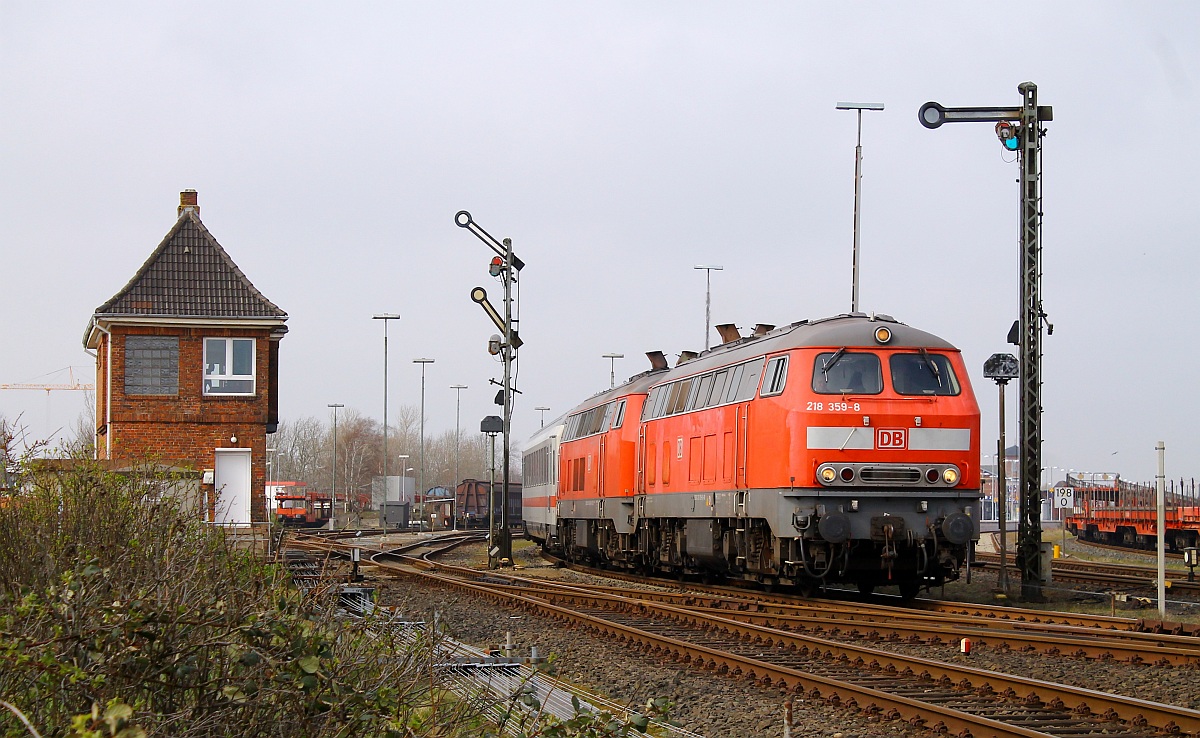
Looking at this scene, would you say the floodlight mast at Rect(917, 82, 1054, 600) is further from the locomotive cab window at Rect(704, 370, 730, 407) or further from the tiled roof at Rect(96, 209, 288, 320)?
the tiled roof at Rect(96, 209, 288, 320)

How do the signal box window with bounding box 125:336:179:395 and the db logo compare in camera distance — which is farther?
the signal box window with bounding box 125:336:179:395

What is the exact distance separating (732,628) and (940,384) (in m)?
4.68

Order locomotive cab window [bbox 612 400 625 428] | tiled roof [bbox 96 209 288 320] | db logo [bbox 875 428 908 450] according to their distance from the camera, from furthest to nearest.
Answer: tiled roof [bbox 96 209 288 320] < locomotive cab window [bbox 612 400 625 428] < db logo [bbox 875 428 908 450]

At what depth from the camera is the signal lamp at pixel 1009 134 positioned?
62.1 ft

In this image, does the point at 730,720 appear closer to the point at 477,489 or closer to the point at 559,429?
the point at 559,429

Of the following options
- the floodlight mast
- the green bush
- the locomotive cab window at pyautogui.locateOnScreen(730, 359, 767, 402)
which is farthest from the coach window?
the green bush

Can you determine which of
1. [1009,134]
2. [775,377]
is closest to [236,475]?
[775,377]

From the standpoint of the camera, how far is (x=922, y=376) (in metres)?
16.3

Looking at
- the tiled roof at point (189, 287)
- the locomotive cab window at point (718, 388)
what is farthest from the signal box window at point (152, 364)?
the locomotive cab window at point (718, 388)

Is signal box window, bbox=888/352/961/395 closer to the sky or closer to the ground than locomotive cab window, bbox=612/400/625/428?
closer to the sky

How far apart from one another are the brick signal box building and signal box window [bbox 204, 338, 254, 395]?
0.07ft

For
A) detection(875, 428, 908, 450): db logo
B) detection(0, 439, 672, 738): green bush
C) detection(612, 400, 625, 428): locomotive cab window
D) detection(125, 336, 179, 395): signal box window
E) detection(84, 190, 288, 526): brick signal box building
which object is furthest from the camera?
detection(125, 336, 179, 395): signal box window

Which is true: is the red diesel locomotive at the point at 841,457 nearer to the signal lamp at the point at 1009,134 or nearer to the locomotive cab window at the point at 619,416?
the signal lamp at the point at 1009,134

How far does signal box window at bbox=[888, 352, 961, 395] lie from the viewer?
16.2 meters
